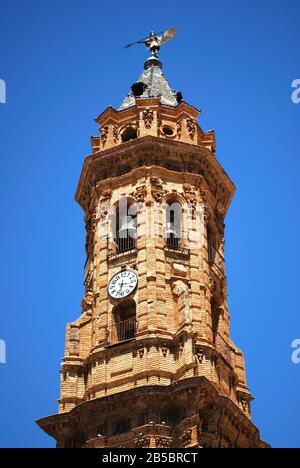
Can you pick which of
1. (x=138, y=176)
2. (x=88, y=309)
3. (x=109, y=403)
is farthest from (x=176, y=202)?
(x=109, y=403)

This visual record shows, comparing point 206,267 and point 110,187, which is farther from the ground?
point 110,187

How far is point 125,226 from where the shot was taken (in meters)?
58.0

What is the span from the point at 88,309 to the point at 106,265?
2.36 meters

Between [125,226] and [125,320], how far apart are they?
5660 millimetres

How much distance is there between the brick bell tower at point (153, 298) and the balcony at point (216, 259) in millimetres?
81

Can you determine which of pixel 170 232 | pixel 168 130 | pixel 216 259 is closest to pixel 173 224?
pixel 170 232

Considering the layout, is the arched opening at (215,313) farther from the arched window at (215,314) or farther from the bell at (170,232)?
the bell at (170,232)

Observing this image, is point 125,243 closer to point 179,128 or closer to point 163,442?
point 179,128

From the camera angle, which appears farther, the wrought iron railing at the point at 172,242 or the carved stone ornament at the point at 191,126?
the carved stone ornament at the point at 191,126

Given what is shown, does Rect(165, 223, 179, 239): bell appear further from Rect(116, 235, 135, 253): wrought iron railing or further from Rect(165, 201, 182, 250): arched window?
A: Rect(116, 235, 135, 253): wrought iron railing

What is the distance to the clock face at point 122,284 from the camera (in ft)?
181

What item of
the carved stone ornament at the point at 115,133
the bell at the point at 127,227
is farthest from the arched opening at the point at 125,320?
the carved stone ornament at the point at 115,133

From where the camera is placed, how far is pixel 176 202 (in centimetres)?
5847

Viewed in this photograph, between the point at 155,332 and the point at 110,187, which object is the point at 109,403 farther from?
the point at 110,187
